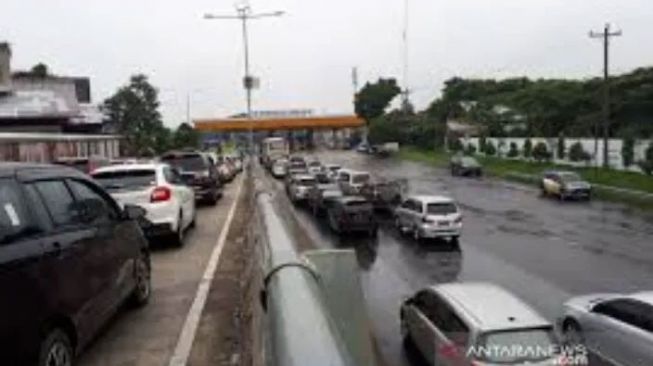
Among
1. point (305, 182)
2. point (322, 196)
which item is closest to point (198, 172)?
point (322, 196)

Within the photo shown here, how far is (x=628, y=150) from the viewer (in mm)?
A: 62062

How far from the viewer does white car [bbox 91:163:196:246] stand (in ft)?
54.3

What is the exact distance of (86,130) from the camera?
80.0m

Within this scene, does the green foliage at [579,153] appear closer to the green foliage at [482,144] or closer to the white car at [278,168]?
the white car at [278,168]

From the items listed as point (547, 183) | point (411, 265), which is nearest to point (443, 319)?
point (411, 265)

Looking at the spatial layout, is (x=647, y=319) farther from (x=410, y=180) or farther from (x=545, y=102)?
(x=545, y=102)

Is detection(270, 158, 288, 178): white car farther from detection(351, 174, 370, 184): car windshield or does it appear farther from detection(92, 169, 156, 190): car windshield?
detection(92, 169, 156, 190): car windshield

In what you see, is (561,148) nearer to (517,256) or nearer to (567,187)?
(567,187)

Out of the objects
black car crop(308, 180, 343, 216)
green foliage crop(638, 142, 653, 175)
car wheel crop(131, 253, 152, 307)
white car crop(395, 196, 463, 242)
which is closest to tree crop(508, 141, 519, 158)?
green foliage crop(638, 142, 653, 175)

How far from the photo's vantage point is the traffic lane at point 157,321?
8.32 meters

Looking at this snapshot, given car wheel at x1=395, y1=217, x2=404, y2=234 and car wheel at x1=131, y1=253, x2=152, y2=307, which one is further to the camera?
car wheel at x1=395, y1=217, x2=404, y2=234

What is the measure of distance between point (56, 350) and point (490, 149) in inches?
3567

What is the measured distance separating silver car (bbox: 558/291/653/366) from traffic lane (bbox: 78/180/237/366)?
5520mm

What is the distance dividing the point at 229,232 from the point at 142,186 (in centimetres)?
366
